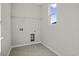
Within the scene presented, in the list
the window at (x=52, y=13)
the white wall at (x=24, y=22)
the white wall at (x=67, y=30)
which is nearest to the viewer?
the white wall at (x=67, y=30)

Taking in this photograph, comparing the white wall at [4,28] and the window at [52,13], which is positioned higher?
the window at [52,13]

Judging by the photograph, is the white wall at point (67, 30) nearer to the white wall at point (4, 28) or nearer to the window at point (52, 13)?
the window at point (52, 13)

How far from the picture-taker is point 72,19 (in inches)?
107

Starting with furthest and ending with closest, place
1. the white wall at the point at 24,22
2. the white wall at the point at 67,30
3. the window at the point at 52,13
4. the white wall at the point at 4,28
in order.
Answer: the white wall at the point at 24,22, the window at the point at 52,13, the white wall at the point at 67,30, the white wall at the point at 4,28

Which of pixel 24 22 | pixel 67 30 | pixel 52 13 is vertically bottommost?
pixel 67 30

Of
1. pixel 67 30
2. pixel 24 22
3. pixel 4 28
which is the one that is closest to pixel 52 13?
pixel 67 30

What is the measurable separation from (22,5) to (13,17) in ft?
2.60

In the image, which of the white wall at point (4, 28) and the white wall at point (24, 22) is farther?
the white wall at point (24, 22)

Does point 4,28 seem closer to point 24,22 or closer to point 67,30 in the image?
point 67,30

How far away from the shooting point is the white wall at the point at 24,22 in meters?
5.09

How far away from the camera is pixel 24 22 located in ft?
17.5

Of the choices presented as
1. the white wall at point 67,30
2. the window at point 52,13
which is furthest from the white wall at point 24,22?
the white wall at point 67,30

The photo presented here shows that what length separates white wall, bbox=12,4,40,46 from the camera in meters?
5.09

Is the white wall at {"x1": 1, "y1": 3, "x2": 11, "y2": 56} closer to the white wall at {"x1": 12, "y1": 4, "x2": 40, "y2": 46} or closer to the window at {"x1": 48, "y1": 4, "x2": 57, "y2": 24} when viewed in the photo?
the window at {"x1": 48, "y1": 4, "x2": 57, "y2": 24}
